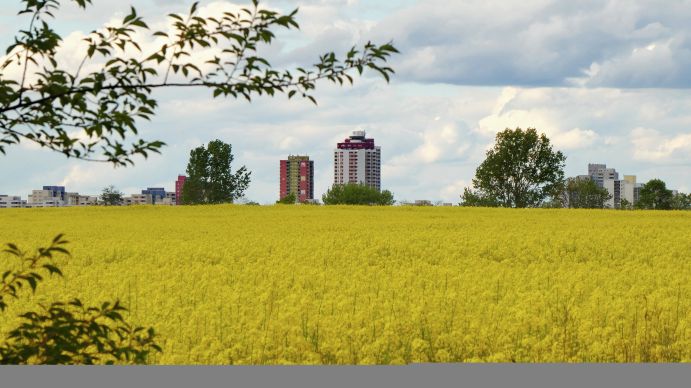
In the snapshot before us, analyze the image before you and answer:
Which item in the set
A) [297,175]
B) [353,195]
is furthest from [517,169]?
[297,175]

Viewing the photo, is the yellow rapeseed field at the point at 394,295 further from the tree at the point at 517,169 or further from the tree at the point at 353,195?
the tree at the point at 353,195

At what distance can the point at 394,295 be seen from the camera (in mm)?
13875

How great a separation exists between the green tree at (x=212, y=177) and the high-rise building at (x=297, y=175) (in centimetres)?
9576

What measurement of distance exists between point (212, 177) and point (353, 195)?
55.2 metres

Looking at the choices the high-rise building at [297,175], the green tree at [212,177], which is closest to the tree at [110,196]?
the green tree at [212,177]

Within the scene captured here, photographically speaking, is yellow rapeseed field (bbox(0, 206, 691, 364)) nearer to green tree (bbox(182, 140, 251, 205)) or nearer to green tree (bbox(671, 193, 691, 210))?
green tree (bbox(182, 140, 251, 205))

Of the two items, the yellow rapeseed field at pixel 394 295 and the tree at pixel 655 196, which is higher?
the tree at pixel 655 196

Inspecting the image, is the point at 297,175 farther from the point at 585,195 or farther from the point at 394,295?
the point at 394,295

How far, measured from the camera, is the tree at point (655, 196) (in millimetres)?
107000

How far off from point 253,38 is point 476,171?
8555 centimetres

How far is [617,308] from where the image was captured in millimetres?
12516

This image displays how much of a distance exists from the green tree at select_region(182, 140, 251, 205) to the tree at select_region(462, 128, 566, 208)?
25.0 meters

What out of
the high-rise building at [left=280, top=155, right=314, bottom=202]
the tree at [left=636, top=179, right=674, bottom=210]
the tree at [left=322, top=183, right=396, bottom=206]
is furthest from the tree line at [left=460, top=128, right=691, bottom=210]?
the high-rise building at [left=280, top=155, right=314, bottom=202]

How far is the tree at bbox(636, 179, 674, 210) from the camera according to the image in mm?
107000
